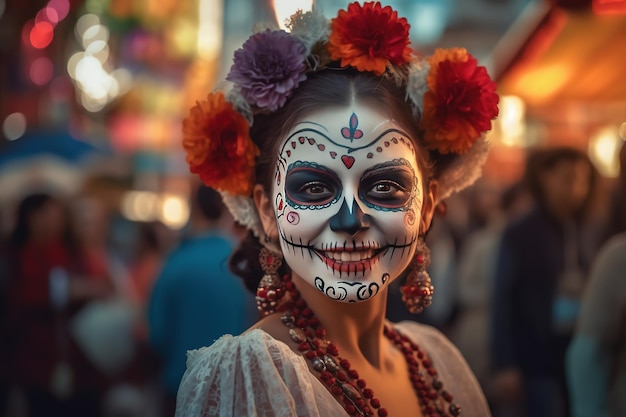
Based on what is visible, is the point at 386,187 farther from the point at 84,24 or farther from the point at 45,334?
the point at 84,24

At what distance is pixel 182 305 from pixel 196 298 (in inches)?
3.8

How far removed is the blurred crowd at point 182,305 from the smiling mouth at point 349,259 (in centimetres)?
204

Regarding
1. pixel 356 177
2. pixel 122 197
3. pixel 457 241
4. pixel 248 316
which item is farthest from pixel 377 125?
pixel 122 197

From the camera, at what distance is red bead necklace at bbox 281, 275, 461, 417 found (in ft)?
7.91

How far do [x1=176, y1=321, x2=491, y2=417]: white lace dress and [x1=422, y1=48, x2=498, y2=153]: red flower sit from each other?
32.6 inches

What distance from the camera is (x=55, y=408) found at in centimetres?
514

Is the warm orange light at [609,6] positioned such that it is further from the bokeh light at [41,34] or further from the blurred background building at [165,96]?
the bokeh light at [41,34]

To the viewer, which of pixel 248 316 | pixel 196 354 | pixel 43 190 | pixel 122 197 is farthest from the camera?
pixel 122 197

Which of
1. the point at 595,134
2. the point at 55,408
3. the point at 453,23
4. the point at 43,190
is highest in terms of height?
the point at 453,23

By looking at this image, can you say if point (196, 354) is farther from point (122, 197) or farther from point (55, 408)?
point (122, 197)

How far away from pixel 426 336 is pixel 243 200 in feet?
2.84

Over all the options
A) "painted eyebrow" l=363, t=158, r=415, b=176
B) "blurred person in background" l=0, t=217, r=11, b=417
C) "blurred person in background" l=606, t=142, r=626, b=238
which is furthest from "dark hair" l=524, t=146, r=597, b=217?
"blurred person in background" l=0, t=217, r=11, b=417

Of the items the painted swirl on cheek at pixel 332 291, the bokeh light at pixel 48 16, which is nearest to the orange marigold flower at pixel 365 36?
the painted swirl on cheek at pixel 332 291

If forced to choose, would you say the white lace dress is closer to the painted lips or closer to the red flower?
the painted lips
